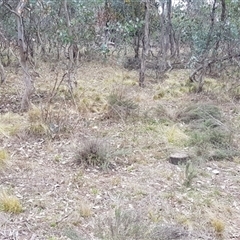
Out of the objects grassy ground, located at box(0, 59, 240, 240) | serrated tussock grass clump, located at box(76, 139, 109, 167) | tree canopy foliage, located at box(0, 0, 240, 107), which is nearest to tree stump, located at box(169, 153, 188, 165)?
grassy ground, located at box(0, 59, 240, 240)

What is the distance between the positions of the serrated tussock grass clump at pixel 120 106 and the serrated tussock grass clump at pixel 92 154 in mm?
1692

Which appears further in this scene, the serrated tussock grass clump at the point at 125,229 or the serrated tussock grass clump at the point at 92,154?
the serrated tussock grass clump at the point at 92,154

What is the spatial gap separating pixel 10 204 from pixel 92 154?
1176 millimetres

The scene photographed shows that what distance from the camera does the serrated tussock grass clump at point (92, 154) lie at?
407cm

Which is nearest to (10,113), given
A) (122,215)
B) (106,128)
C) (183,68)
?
(106,128)

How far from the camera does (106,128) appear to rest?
17.9ft

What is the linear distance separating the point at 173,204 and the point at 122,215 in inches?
32.3

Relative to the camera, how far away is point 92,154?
4086mm

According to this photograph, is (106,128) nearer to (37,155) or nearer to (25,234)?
(37,155)

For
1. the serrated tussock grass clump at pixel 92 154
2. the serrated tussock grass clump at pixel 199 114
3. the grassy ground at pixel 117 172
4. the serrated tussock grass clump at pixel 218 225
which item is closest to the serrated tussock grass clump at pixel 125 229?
the grassy ground at pixel 117 172

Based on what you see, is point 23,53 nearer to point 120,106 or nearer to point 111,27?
point 111,27

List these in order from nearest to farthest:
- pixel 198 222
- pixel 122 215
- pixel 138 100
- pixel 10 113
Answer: pixel 122 215, pixel 198 222, pixel 10 113, pixel 138 100

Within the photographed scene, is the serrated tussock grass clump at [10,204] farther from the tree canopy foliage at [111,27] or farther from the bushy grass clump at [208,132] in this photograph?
the tree canopy foliage at [111,27]

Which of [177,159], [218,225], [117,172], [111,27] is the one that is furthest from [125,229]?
[111,27]
